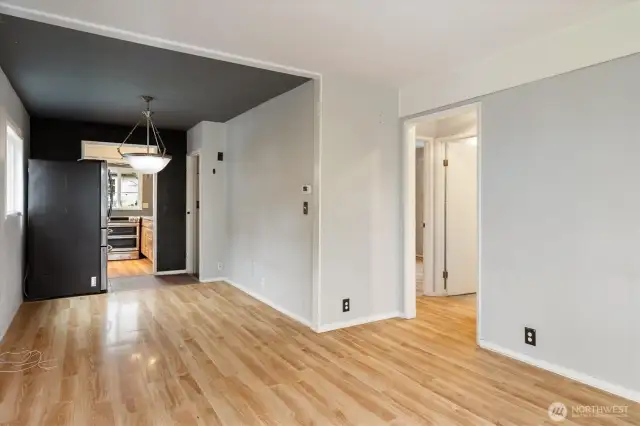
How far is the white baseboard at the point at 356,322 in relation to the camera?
→ 3.75m

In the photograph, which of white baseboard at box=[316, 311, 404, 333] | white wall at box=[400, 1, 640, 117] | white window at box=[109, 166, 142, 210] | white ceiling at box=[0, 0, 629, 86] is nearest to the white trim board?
white ceiling at box=[0, 0, 629, 86]

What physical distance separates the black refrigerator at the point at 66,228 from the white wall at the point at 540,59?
415 cm

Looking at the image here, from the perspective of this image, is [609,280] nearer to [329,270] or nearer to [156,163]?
[329,270]

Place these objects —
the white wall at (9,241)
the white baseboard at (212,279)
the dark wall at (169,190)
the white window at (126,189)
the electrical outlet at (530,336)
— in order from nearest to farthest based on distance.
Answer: the electrical outlet at (530,336) → the white wall at (9,241) → the white baseboard at (212,279) → the dark wall at (169,190) → the white window at (126,189)

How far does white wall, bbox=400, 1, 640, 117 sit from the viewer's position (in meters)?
2.44

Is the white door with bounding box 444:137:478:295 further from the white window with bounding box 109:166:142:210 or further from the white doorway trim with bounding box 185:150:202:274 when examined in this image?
the white window with bounding box 109:166:142:210

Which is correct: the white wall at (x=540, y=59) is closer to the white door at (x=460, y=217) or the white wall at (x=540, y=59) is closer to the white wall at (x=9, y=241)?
the white door at (x=460, y=217)

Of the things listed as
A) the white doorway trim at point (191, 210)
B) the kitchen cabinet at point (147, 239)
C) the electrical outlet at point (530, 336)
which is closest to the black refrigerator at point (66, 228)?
the white doorway trim at point (191, 210)

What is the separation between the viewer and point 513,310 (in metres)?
3.12

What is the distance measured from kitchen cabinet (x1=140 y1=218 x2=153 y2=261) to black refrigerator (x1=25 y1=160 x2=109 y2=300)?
7.98ft

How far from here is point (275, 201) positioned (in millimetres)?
4566

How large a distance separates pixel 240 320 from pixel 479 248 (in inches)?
93.9

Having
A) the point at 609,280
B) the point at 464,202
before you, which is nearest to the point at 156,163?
the point at 464,202

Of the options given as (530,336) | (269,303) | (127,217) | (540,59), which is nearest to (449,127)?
(540,59)
